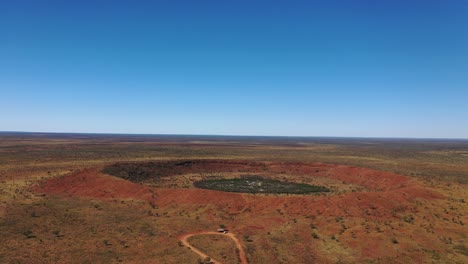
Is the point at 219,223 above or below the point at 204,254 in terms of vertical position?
above

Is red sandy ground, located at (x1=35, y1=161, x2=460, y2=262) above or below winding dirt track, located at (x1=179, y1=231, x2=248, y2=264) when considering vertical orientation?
above

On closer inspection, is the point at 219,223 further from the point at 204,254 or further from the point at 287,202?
the point at 287,202

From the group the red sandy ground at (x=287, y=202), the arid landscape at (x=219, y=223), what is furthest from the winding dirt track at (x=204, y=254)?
the red sandy ground at (x=287, y=202)

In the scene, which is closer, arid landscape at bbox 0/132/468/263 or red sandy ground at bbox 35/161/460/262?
arid landscape at bbox 0/132/468/263

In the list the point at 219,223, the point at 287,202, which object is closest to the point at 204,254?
the point at 219,223

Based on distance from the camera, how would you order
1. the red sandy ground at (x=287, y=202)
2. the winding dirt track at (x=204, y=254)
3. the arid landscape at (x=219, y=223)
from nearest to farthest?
1. the winding dirt track at (x=204, y=254)
2. the arid landscape at (x=219, y=223)
3. the red sandy ground at (x=287, y=202)

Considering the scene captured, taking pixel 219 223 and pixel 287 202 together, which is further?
pixel 287 202

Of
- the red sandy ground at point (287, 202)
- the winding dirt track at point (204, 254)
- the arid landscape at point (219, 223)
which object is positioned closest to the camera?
the winding dirt track at point (204, 254)

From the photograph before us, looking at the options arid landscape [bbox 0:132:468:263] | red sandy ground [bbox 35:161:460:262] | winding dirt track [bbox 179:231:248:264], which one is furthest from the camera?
red sandy ground [bbox 35:161:460:262]

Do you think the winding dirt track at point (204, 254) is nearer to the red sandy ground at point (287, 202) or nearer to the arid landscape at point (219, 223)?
the arid landscape at point (219, 223)

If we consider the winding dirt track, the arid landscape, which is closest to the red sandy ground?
the arid landscape

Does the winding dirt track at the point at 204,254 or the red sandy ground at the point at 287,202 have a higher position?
the red sandy ground at the point at 287,202

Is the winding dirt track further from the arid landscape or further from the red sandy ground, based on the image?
the red sandy ground
